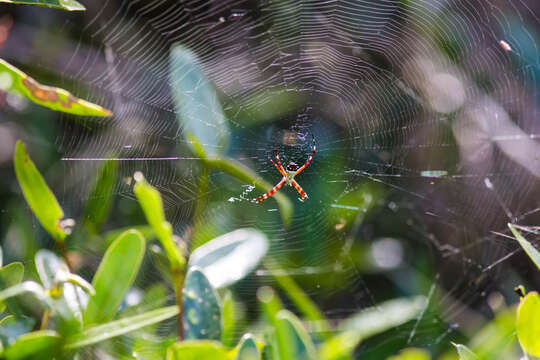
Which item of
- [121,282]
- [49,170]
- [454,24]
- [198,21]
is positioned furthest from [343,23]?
[121,282]

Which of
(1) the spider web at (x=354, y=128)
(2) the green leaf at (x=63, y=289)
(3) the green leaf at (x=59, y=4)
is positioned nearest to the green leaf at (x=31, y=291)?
(2) the green leaf at (x=63, y=289)

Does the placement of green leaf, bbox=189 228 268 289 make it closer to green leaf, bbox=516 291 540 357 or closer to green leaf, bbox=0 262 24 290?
green leaf, bbox=0 262 24 290

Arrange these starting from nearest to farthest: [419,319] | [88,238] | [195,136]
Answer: [195,136], [88,238], [419,319]

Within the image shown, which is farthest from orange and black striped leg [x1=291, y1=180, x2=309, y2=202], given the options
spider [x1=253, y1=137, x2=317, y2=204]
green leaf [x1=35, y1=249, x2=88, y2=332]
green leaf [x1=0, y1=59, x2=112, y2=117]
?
green leaf [x1=0, y1=59, x2=112, y2=117]

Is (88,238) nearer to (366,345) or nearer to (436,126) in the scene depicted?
(366,345)

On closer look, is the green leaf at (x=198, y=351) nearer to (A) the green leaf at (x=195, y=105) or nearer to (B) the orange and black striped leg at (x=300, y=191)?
(A) the green leaf at (x=195, y=105)

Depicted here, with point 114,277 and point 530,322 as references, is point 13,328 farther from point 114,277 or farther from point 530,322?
point 530,322

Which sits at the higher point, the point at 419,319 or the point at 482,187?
the point at 482,187

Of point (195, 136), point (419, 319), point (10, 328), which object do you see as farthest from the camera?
point (419, 319)
